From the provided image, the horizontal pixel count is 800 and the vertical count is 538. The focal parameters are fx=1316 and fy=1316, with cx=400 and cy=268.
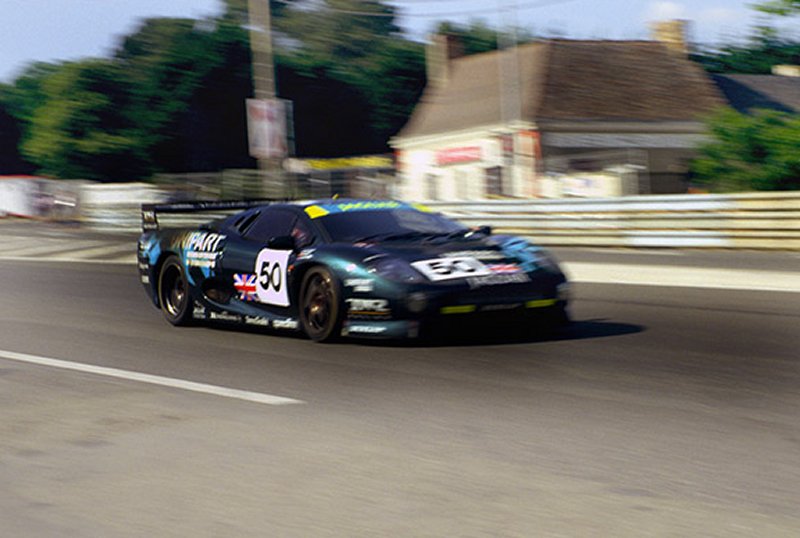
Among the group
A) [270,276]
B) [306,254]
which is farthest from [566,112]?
[306,254]

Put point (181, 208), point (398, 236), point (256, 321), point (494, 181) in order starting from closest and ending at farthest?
point (398, 236), point (256, 321), point (181, 208), point (494, 181)

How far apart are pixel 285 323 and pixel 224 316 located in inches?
40.4

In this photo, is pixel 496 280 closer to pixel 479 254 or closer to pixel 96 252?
pixel 479 254

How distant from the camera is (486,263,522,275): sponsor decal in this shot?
952cm

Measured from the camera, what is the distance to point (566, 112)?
5041cm

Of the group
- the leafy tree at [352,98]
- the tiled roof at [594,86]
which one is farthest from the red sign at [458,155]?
the leafy tree at [352,98]

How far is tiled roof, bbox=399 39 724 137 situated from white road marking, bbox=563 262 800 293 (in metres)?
32.1

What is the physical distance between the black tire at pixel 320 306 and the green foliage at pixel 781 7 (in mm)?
23292

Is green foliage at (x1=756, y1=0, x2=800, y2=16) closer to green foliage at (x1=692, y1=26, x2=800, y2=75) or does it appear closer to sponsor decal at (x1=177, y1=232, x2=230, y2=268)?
sponsor decal at (x1=177, y1=232, x2=230, y2=268)

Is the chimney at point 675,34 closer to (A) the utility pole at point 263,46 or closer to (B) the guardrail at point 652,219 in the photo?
(A) the utility pole at point 263,46

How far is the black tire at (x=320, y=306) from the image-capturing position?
32.1ft

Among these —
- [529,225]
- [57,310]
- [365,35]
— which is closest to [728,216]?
[529,225]

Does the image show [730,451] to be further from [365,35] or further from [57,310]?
[365,35]

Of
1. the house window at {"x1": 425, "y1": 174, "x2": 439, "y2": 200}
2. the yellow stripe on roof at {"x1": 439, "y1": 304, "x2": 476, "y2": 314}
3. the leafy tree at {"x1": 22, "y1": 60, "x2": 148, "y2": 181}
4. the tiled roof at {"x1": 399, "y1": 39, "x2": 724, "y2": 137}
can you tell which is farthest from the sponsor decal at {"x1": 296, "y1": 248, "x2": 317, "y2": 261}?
the leafy tree at {"x1": 22, "y1": 60, "x2": 148, "y2": 181}
